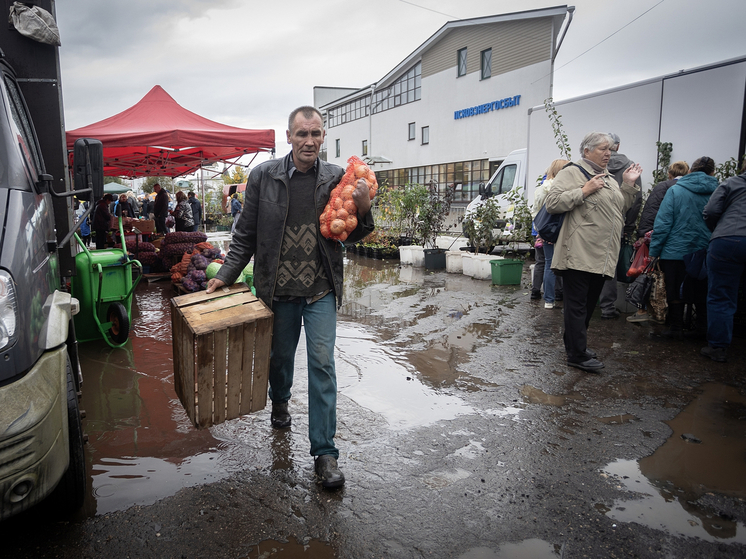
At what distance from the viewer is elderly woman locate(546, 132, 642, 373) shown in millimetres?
4738

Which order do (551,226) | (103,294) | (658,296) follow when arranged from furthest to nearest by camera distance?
1. (658,296)
2. (103,294)
3. (551,226)

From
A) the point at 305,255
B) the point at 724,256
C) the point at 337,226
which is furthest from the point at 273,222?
the point at 724,256

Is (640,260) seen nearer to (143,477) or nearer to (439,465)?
(439,465)

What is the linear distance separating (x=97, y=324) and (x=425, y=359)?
11.9 ft

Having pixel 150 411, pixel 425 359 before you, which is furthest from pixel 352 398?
pixel 150 411

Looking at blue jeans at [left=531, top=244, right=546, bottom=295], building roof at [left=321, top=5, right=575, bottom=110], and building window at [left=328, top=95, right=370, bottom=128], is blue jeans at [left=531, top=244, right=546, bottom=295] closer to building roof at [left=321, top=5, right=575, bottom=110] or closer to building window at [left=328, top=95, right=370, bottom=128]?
building roof at [left=321, top=5, right=575, bottom=110]

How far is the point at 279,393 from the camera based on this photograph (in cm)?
364

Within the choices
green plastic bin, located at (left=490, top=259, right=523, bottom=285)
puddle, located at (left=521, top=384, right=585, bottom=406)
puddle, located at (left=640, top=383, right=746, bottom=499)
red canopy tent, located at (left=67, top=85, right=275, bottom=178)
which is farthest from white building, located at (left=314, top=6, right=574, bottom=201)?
puddle, located at (left=640, top=383, right=746, bottom=499)

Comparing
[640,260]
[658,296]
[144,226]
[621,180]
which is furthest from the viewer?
[144,226]

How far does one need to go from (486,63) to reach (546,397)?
72.8 ft

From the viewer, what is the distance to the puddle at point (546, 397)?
4199 millimetres

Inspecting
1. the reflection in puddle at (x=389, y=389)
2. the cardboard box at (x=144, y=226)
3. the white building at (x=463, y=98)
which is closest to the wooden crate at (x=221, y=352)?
the reflection in puddle at (x=389, y=389)

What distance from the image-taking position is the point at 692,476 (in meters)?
3.06

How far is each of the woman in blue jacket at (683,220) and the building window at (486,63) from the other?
1913cm
